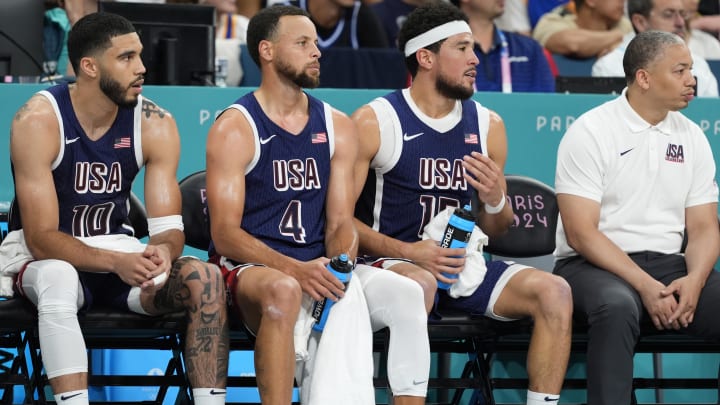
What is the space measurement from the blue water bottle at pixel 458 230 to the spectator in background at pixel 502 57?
224 centimetres

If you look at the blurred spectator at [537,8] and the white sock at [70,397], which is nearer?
the white sock at [70,397]

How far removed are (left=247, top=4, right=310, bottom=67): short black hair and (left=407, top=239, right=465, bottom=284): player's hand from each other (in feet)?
3.56

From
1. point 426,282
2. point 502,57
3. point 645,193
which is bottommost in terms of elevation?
point 426,282

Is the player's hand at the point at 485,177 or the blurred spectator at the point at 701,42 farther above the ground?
the blurred spectator at the point at 701,42

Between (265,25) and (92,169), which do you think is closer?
(92,169)

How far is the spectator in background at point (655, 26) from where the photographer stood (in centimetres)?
709

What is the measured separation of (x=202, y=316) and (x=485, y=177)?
137 centimetres

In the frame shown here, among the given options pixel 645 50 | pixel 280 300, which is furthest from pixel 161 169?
pixel 645 50

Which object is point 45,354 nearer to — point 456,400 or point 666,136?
point 456,400

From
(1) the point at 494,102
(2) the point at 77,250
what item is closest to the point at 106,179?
(2) the point at 77,250

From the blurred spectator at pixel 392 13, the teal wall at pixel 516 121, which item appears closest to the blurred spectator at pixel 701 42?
the blurred spectator at pixel 392 13

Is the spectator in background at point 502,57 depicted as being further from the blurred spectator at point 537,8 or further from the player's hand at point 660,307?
the player's hand at point 660,307

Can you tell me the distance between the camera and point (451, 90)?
5.18 m

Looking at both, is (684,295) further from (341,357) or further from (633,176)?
(341,357)
